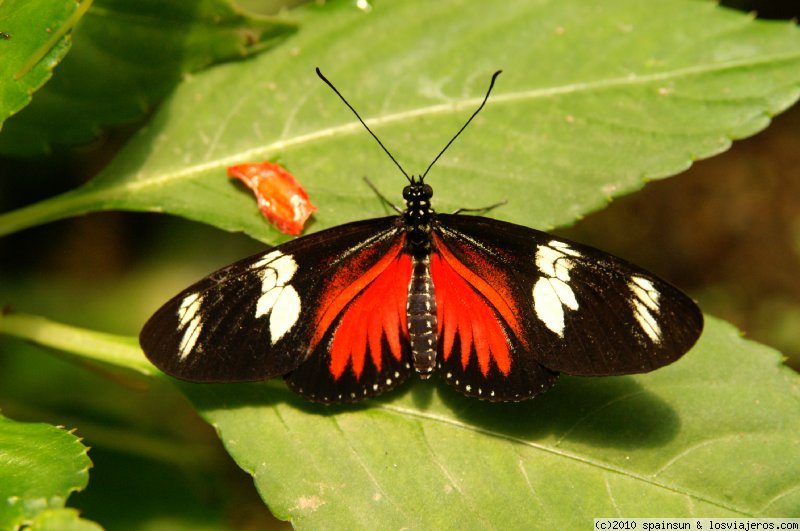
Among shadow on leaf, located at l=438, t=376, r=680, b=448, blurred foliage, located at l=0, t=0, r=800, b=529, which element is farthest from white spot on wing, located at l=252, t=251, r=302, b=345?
blurred foliage, located at l=0, t=0, r=800, b=529

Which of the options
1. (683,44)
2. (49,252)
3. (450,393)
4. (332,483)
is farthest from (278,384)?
(49,252)

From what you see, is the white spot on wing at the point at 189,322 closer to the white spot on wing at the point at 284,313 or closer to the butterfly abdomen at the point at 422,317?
the white spot on wing at the point at 284,313

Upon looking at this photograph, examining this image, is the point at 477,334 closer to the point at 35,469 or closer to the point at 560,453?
the point at 560,453

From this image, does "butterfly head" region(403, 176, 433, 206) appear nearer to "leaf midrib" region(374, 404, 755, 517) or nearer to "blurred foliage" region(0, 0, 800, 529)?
"leaf midrib" region(374, 404, 755, 517)

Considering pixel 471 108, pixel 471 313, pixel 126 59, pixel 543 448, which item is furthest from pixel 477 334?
pixel 126 59

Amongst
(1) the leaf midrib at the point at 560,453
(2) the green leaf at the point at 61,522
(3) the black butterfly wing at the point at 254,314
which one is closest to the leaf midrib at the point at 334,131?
(3) the black butterfly wing at the point at 254,314
